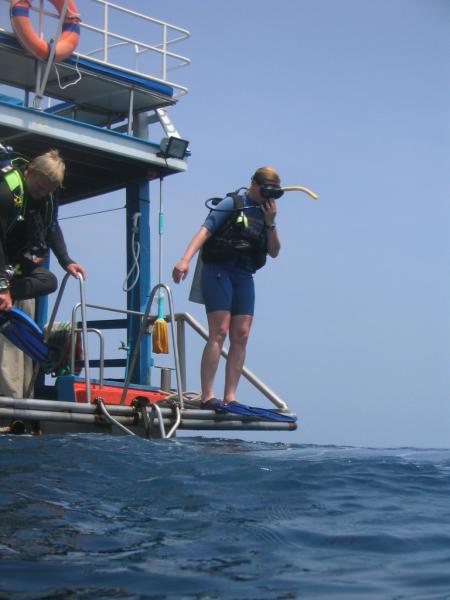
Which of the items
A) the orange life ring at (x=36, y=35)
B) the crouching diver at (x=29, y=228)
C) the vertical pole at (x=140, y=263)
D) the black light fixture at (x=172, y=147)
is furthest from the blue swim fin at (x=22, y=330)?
the black light fixture at (x=172, y=147)

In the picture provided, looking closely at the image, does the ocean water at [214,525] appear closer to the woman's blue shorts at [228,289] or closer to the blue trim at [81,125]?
the woman's blue shorts at [228,289]

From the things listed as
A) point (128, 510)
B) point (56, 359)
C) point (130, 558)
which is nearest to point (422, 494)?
point (128, 510)

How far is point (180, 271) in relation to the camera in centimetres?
612

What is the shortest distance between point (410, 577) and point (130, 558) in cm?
78

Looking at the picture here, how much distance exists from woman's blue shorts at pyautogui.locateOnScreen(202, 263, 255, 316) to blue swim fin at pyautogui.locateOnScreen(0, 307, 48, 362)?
135cm

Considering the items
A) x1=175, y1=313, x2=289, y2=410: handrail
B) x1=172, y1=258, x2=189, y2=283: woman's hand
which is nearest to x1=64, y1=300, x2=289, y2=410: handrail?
x1=175, y1=313, x2=289, y2=410: handrail

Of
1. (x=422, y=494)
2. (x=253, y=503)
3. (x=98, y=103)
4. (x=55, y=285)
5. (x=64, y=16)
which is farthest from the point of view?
(x=98, y=103)

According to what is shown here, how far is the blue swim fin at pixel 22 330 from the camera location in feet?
18.2

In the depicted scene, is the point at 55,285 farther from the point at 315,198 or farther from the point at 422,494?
the point at 422,494

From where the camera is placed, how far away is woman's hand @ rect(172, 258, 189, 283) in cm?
612

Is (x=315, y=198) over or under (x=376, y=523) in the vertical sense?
over

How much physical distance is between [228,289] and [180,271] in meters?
0.54

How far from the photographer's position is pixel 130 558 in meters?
2.60

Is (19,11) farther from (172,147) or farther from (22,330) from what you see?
(22,330)
